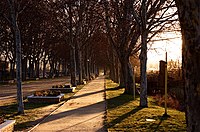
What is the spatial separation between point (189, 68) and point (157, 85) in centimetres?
2302

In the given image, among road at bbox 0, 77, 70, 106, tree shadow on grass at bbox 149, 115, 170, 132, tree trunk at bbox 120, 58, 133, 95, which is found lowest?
tree shadow on grass at bbox 149, 115, 170, 132

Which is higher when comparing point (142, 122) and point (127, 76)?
point (127, 76)

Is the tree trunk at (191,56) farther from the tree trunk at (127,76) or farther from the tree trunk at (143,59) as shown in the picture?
the tree trunk at (127,76)

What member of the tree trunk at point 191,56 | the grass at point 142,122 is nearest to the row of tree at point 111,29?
the tree trunk at point 191,56

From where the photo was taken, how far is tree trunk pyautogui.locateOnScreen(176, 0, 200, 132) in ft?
13.3

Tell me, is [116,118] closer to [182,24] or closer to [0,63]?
[182,24]

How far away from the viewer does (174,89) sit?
23.9m

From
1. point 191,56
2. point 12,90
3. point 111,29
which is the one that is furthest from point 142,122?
point 12,90

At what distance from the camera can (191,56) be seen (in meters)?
4.16

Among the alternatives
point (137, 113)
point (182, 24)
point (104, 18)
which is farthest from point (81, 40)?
point (182, 24)

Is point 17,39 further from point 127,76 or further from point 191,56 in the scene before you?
point 127,76

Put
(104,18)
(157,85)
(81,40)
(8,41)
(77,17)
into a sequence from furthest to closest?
1. (8,41)
2. (81,40)
3. (77,17)
4. (157,85)
5. (104,18)

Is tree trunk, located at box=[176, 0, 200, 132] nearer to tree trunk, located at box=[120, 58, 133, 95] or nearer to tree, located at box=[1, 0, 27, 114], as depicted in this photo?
tree, located at box=[1, 0, 27, 114]

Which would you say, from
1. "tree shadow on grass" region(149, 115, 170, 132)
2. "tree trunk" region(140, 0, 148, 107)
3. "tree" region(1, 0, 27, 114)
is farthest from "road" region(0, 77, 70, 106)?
"tree shadow on grass" region(149, 115, 170, 132)
